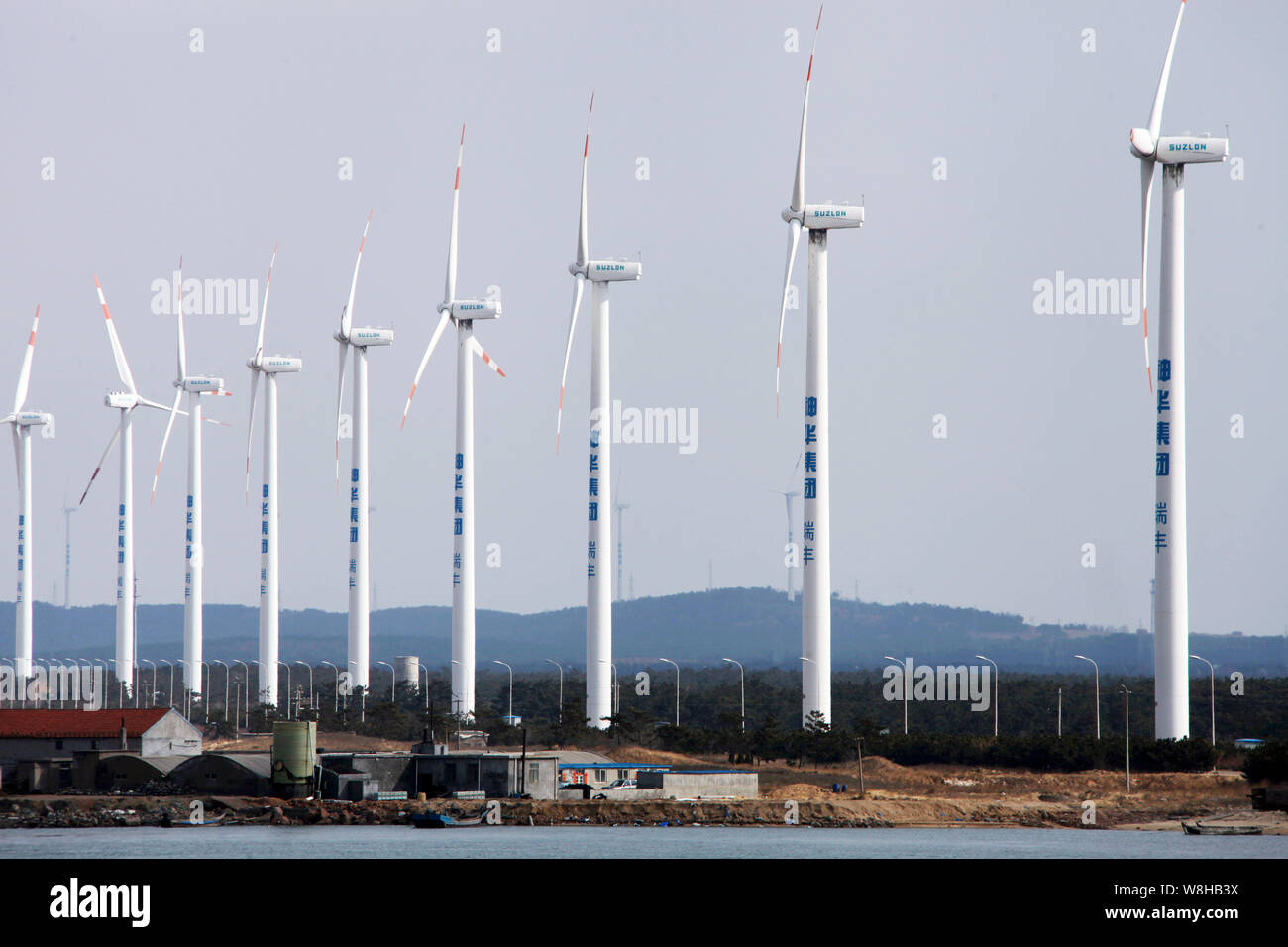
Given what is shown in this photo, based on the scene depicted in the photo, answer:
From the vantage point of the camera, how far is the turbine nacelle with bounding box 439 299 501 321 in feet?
391

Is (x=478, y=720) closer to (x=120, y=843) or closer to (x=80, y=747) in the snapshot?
(x=80, y=747)

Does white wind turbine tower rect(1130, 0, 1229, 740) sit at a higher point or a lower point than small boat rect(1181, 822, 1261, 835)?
higher

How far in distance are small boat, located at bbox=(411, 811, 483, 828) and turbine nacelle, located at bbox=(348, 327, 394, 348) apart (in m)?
49.4

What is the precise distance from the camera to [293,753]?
3649 inches

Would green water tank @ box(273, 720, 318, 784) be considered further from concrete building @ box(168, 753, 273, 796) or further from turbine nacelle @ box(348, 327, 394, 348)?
turbine nacelle @ box(348, 327, 394, 348)

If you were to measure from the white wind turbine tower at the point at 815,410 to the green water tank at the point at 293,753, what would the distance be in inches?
1055

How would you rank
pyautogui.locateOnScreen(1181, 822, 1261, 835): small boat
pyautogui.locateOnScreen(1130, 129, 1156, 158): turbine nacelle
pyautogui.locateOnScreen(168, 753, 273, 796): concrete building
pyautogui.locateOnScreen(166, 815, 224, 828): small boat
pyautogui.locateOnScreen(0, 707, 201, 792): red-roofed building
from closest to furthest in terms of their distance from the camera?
1. pyautogui.locateOnScreen(1181, 822, 1261, 835): small boat
2. pyautogui.locateOnScreen(1130, 129, 1156, 158): turbine nacelle
3. pyautogui.locateOnScreen(166, 815, 224, 828): small boat
4. pyautogui.locateOnScreen(168, 753, 273, 796): concrete building
5. pyautogui.locateOnScreen(0, 707, 201, 792): red-roofed building

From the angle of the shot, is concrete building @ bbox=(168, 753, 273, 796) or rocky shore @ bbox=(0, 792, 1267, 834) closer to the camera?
rocky shore @ bbox=(0, 792, 1267, 834)

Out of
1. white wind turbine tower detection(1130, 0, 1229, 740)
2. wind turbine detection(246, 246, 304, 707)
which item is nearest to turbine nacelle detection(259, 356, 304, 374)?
wind turbine detection(246, 246, 304, 707)

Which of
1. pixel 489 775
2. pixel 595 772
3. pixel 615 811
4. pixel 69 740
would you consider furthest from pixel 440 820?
pixel 69 740

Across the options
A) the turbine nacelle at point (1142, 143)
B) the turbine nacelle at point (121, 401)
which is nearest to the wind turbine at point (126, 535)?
the turbine nacelle at point (121, 401)

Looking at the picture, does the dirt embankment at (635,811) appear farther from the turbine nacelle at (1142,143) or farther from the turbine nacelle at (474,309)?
the turbine nacelle at (474,309)
